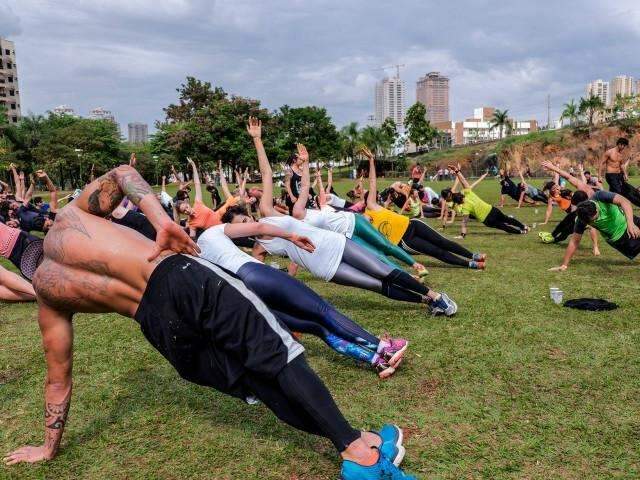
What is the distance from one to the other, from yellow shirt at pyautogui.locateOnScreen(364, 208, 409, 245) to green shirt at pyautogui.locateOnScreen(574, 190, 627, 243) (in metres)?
3.30

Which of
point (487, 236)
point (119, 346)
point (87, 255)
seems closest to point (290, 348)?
point (87, 255)

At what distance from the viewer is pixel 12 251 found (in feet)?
22.5

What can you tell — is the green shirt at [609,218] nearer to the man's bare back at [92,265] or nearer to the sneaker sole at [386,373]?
the sneaker sole at [386,373]

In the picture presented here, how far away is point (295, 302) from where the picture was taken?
14.6 feet

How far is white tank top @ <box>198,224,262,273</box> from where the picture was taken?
186 inches

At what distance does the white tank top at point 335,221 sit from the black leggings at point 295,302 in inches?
107

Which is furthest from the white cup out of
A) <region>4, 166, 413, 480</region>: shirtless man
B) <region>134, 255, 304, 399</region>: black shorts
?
<region>134, 255, 304, 399</region>: black shorts

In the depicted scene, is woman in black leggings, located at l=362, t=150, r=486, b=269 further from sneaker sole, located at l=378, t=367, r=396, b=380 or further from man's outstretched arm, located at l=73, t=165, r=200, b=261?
man's outstretched arm, located at l=73, t=165, r=200, b=261

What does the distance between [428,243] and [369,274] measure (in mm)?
3469

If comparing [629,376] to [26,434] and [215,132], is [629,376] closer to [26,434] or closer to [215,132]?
[26,434]

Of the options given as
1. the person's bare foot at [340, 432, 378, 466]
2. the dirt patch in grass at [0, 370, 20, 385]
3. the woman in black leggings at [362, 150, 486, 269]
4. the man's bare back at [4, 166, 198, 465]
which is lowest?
the dirt patch in grass at [0, 370, 20, 385]

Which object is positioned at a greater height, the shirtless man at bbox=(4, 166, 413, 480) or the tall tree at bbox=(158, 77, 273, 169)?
the tall tree at bbox=(158, 77, 273, 169)

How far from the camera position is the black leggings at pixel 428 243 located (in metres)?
8.98

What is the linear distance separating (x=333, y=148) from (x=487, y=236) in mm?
71640
